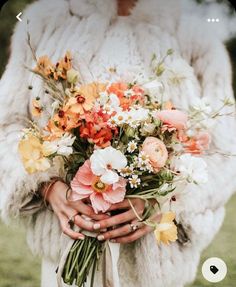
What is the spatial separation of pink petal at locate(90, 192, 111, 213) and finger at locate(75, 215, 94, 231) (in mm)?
66

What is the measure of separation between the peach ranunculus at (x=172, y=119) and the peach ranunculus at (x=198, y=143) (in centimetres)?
9

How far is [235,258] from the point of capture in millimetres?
1896

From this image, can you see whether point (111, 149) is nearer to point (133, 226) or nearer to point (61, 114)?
point (61, 114)

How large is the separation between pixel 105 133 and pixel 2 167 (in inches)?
17.2

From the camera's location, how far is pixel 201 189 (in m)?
1.86

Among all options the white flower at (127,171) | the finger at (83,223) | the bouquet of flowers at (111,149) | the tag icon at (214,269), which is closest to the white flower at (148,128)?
the bouquet of flowers at (111,149)

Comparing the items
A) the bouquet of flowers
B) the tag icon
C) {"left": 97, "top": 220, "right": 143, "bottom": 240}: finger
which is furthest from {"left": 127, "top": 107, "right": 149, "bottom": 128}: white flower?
the tag icon

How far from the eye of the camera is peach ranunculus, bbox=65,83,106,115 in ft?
5.27

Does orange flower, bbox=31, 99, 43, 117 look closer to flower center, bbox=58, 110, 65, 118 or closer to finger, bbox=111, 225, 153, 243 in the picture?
flower center, bbox=58, 110, 65, 118

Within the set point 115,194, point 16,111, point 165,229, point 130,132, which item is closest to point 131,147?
point 130,132

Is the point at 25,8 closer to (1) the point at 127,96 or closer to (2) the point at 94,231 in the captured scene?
(1) the point at 127,96

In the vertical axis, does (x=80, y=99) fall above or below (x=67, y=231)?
above

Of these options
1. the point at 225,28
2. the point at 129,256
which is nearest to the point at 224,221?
the point at 129,256

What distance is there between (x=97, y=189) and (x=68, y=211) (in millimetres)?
172
